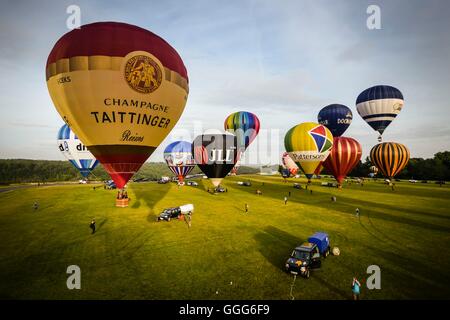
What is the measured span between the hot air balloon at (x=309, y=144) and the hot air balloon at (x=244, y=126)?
1829 centimetres

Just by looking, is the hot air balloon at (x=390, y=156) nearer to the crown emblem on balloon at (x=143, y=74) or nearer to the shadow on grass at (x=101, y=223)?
the crown emblem on balloon at (x=143, y=74)

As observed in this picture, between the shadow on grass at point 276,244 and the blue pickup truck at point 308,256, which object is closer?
the blue pickup truck at point 308,256

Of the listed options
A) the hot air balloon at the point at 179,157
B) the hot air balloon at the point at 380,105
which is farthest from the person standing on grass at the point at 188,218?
the hot air balloon at the point at 380,105

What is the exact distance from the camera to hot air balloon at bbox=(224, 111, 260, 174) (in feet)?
193

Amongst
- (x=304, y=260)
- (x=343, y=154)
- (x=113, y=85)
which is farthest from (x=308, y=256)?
(x=343, y=154)

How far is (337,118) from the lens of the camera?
57031mm

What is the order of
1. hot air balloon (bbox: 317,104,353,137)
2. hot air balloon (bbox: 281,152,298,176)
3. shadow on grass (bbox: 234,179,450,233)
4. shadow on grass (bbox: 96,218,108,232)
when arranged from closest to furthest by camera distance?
shadow on grass (bbox: 96,218,108,232) → shadow on grass (bbox: 234,179,450,233) → hot air balloon (bbox: 317,104,353,137) → hot air balloon (bbox: 281,152,298,176)

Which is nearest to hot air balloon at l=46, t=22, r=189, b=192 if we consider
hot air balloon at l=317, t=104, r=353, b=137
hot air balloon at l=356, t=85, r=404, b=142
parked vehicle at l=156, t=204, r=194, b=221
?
parked vehicle at l=156, t=204, r=194, b=221

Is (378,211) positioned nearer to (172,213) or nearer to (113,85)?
(172,213)

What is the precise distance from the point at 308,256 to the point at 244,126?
153 feet

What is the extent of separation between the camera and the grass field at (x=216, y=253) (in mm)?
12695

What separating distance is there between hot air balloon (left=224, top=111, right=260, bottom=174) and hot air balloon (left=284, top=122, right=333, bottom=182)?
18.3 m
